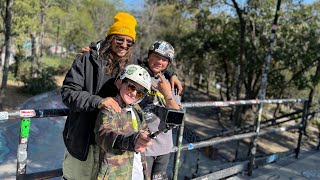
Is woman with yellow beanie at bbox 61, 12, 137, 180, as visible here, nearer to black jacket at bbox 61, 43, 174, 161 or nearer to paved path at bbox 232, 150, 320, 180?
black jacket at bbox 61, 43, 174, 161

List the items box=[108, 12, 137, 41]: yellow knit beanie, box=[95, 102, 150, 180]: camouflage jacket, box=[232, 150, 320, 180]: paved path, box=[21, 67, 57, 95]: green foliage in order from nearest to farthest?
1. box=[95, 102, 150, 180]: camouflage jacket
2. box=[108, 12, 137, 41]: yellow knit beanie
3. box=[232, 150, 320, 180]: paved path
4. box=[21, 67, 57, 95]: green foliage

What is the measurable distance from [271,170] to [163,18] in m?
38.7

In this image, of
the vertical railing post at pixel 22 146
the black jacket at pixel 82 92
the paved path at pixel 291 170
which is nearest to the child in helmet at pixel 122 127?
the black jacket at pixel 82 92

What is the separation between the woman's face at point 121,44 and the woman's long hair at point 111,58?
24 millimetres

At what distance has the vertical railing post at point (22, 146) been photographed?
2074mm

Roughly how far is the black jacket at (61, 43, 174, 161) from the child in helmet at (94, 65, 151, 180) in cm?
14

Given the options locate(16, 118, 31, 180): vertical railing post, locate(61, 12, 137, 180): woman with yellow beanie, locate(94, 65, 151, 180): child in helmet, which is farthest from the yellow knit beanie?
locate(16, 118, 31, 180): vertical railing post

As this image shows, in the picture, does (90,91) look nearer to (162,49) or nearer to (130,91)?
(130,91)

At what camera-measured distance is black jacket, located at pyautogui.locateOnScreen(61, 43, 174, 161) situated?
201cm

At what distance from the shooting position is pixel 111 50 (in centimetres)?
222

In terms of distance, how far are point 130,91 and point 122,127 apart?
21 centimetres

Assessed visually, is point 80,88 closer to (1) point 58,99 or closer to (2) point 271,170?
(2) point 271,170

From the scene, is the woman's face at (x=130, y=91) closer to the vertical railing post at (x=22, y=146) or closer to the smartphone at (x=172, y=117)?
the smartphone at (x=172, y=117)

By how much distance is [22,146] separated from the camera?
6.92ft
